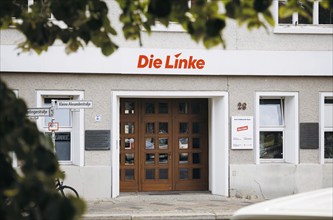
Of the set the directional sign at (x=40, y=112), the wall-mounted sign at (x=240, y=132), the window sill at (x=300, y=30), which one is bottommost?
the wall-mounted sign at (x=240, y=132)

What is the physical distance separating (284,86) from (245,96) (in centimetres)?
104

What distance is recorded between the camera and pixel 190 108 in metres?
15.8

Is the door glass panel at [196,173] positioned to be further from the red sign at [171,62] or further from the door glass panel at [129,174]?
the red sign at [171,62]

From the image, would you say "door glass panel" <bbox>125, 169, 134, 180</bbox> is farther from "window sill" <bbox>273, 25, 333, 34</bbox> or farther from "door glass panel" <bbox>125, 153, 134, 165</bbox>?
"window sill" <bbox>273, 25, 333, 34</bbox>

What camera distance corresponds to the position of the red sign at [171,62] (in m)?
14.4

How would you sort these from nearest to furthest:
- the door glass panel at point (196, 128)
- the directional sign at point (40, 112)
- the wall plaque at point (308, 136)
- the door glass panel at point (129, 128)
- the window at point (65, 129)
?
the directional sign at point (40, 112), the window at point (65, 129), the wall plaque at point (308, 136), the door glass panel at point (129, 128), the door glass panel at point (196, 128)

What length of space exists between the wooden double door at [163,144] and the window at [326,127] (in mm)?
2959

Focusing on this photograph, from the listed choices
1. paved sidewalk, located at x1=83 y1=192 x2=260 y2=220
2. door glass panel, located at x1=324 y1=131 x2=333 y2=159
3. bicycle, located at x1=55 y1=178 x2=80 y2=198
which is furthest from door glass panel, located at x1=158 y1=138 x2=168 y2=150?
bicycle, located at x1=55 y1=178 x2=80 y2=198

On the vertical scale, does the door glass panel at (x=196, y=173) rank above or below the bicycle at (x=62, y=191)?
below

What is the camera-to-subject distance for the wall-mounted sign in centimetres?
1473

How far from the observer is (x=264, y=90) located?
585 inches

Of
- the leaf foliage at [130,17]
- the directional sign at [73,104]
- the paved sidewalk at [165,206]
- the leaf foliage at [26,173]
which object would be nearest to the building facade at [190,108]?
the paved sidewalk at [165,206]

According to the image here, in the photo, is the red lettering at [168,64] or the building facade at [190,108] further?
the red lettering at [168,64]

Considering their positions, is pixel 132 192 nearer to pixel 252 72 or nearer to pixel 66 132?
pixel 66 132
